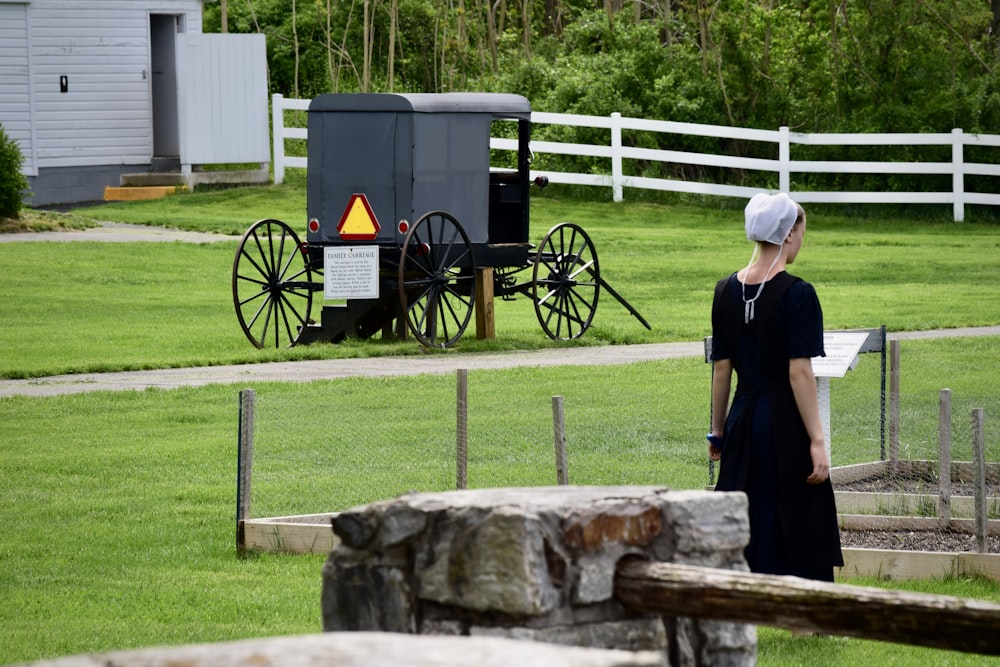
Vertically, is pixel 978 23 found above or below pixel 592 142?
above

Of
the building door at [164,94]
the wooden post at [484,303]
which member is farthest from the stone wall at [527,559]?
the building door at [164,94]

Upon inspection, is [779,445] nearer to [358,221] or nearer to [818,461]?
[818,461]

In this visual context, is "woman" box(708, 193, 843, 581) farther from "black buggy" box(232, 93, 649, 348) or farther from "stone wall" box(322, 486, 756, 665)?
"black buggy" box(232, 93, 649, 348)


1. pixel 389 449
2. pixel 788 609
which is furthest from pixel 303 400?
pixel 788 609

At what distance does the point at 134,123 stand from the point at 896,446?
22721 mm

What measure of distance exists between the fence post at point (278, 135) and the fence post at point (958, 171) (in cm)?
1149

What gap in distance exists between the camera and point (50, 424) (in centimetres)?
1245

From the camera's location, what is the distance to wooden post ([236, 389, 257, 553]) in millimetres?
8633

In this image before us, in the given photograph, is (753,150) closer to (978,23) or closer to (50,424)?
(978,23)

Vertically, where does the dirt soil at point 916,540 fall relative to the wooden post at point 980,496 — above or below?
Result: below

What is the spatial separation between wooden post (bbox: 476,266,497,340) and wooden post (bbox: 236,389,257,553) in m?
8.62

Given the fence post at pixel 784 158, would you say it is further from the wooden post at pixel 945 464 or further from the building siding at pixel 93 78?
the wooden post at pixel 945 464

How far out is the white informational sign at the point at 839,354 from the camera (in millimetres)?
8719

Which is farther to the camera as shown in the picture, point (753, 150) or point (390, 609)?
point (753, 150)
